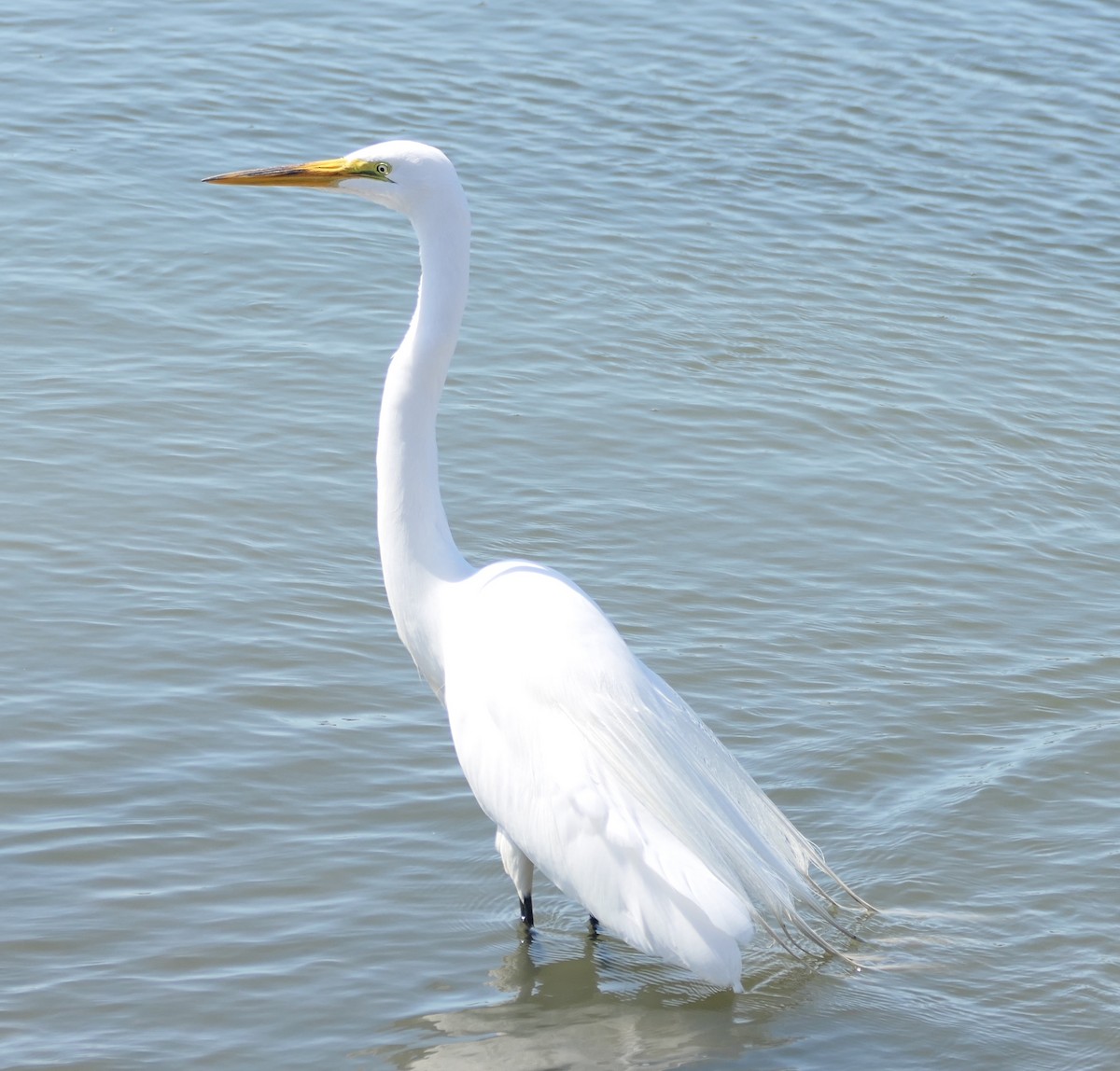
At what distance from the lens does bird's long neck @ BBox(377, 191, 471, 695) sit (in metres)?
4.06

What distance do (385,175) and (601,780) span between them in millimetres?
1533

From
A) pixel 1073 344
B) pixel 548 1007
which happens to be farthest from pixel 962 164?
pixel 548 1007

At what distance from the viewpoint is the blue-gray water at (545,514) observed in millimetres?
4098

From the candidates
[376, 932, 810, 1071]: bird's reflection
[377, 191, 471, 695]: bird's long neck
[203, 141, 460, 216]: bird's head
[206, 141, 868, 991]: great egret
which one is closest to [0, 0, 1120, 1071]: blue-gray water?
[376, 932, 810, 1071]: bird's reflection

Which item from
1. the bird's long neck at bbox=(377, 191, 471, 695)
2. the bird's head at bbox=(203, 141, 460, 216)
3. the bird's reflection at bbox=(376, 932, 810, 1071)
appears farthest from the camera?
the bird's long neck at bbox=(377, 191, 471, 695)

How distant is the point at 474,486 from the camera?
6.38 metres

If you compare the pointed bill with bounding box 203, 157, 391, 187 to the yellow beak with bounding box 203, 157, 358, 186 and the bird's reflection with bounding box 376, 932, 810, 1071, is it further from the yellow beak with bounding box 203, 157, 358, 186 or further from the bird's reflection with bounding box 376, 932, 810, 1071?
the bird's reflection with bounding box 376, 932, 810, 1071

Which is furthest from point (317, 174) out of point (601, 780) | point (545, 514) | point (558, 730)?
point (545, 514)

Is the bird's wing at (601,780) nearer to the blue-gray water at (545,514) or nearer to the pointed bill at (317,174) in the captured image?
the blue-gray water at (545,514)

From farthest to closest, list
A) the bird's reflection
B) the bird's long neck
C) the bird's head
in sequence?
the bird's long neck
the bird's head
the bird's reflection

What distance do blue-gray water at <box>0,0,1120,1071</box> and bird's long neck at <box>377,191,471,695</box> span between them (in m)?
0.74

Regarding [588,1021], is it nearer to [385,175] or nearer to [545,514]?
[385,175]

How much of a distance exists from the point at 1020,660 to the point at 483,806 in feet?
7.56

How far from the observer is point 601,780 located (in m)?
3.92
